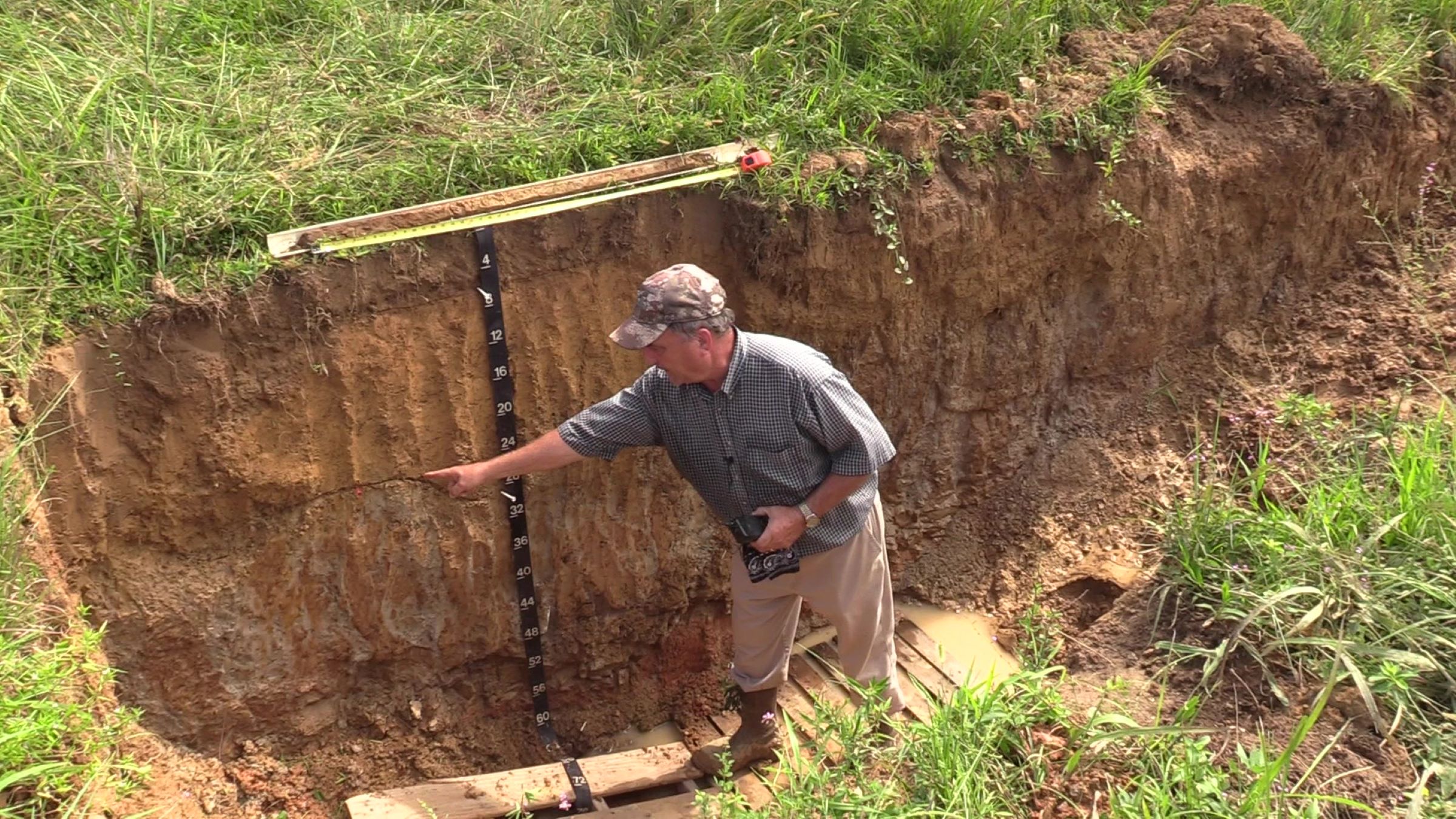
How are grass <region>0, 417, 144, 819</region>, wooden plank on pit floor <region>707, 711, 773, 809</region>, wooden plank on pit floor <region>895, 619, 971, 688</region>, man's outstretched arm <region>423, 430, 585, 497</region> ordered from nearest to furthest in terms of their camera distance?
grass <region>0, 417, 144, 819</region>, man's outstretched arm <region>423, 430, 585, 497</region>, wooden plank on pit floor <region>707, 711, 773, 809</region>, wooden plank on pit floor <region>895, 619, 971, 688</region>

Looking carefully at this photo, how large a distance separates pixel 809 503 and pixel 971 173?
1777mm

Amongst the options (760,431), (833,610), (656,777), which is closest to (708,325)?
(760,431)

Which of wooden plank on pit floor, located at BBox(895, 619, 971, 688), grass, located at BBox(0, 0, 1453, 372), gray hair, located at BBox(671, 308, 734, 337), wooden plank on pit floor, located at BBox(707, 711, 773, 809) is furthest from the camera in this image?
wooden plank on pit floor, located at BBox(895, 619, 971, 688)

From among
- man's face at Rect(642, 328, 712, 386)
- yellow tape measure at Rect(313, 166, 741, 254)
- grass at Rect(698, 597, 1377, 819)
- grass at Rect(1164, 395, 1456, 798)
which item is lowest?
grass at Rect(698, 597, 1377, 819)

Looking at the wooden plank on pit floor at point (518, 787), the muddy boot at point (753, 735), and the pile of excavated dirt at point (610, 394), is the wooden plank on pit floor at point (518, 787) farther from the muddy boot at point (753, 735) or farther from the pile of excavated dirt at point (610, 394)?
the pile of excavated dirt at point (610, 394)

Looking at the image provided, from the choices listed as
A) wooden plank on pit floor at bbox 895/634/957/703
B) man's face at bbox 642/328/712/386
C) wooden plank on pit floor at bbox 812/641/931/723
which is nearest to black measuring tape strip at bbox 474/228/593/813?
man's face at bbox 642/328/712/386

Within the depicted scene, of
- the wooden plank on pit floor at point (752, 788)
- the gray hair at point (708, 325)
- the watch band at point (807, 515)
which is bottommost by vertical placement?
the wooden plank on pit floor at point (752, 788)

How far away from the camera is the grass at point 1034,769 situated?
3.36 meters

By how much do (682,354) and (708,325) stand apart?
0.11 meters

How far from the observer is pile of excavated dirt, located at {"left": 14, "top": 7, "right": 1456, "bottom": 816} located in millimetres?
4066

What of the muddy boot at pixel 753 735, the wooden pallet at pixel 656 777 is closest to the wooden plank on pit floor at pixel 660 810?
the wooden pallet at pixel 656 777

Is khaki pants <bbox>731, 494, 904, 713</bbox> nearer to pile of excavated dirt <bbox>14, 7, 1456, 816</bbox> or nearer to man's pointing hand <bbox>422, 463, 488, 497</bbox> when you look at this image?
pile of excavated dirt <bbox>14, 7, 1456, 816</bbox>

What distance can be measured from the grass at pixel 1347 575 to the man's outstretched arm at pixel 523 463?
2076mm

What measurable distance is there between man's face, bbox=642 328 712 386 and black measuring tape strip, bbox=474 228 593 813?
71 cm
